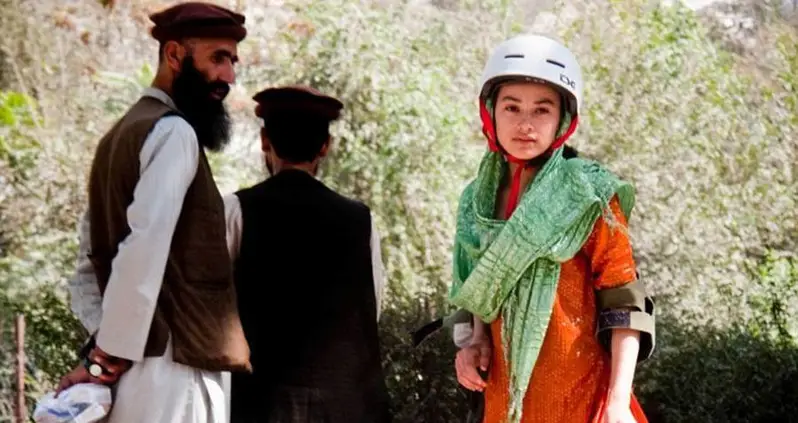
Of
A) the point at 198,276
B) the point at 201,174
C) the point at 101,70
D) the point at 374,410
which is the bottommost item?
the point at 374,410

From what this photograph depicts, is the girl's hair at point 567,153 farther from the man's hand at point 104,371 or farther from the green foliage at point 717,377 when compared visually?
the green foliage at point 717,377

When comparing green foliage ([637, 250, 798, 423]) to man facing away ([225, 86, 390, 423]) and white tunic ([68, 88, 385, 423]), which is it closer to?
man facing away ([225, 86, 390, 423])

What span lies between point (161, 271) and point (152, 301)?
0.26 feet

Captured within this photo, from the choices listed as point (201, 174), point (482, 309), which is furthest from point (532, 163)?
point (201, 174)

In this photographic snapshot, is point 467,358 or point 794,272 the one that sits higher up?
point 794,272

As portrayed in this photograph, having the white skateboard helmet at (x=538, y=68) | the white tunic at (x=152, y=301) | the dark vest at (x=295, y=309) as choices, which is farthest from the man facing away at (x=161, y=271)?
the white skateboard helmet at (x=538, y=68)

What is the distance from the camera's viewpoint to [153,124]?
11.2ft

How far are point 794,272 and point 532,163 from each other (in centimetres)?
334

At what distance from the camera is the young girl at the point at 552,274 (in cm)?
296

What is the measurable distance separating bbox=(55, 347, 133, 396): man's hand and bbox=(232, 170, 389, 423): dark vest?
64cm

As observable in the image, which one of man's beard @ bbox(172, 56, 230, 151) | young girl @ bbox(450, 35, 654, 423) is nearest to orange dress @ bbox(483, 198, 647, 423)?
young girl @ bbox(450, 35, 654, 423)

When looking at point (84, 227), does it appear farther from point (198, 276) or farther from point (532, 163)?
point (532, 163)

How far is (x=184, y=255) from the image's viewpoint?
11.2ft

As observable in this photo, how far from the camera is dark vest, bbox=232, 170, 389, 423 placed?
399cm
